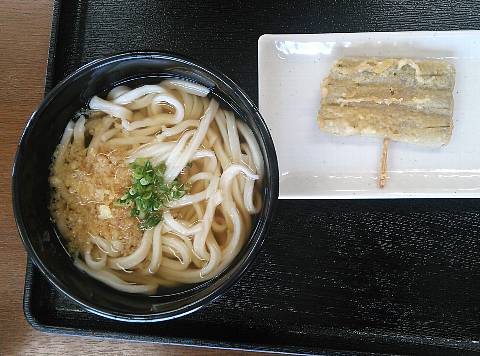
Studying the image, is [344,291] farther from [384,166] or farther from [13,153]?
[13,153]

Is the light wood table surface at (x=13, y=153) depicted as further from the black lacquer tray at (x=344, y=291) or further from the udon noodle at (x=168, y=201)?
the udon noodle at (x=168, y=201)

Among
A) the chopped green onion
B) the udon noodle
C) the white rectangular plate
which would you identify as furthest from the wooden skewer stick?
the chopped green onion

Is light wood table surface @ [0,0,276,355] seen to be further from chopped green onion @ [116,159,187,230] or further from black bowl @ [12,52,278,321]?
chopped green onion @ [116,159,187,230]

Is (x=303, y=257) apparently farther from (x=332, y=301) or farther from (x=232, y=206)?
(x=232, y=206)

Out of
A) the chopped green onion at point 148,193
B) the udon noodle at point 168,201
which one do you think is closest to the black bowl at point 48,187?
the udon noodle at point 168,201

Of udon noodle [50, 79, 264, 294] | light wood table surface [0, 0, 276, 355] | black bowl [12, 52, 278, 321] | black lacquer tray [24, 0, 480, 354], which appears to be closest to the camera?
black bowl [12, 52, 278, 321]

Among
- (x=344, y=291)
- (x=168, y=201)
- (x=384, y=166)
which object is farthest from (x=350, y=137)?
(x=168, y=201)
